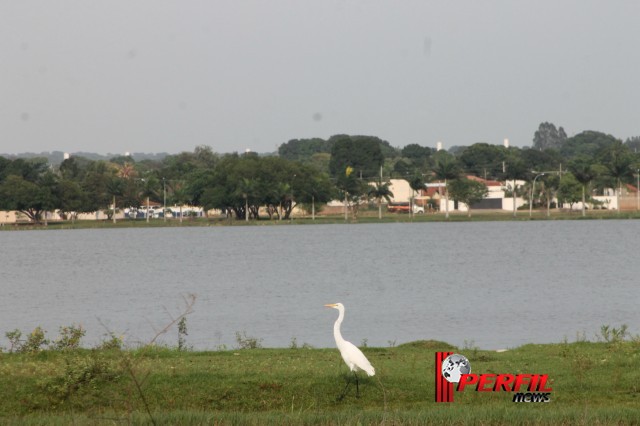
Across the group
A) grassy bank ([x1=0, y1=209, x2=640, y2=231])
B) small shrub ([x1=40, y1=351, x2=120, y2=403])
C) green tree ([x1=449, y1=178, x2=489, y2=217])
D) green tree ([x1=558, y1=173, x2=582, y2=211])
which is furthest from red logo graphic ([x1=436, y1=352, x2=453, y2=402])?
green tree ([x1=449, y1=178, x2=489, y2=217])

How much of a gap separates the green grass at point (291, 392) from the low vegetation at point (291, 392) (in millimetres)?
17

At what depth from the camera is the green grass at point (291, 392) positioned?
16.1 meters

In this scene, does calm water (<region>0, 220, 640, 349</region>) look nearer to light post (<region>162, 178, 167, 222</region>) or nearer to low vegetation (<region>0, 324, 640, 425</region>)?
low vegetation (<region>0, 324, 640, 425</region>)

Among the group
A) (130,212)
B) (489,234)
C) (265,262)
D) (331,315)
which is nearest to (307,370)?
(331,315)

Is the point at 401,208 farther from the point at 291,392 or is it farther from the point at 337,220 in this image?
the point at 291,392

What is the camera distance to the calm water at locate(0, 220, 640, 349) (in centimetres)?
3847

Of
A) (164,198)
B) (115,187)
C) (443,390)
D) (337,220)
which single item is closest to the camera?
(443,390)

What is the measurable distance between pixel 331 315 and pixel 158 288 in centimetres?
2148

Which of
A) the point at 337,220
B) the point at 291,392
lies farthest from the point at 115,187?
the point at 291,392

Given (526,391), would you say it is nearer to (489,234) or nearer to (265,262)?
(265,262)

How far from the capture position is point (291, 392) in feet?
61.0
